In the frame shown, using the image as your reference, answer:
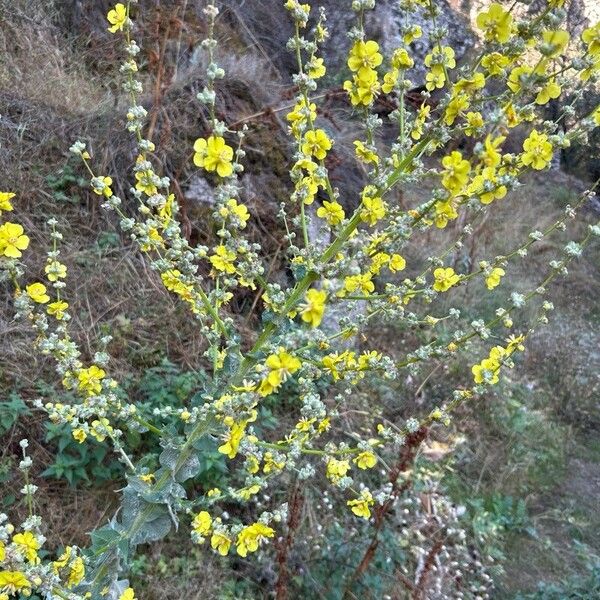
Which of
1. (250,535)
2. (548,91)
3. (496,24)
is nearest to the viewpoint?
(496,24)

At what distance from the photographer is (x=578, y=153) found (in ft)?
36.0

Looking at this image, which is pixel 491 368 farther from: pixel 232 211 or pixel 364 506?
pixel 232 211

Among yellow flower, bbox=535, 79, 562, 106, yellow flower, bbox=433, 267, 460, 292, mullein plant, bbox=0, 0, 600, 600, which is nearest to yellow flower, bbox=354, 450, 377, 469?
mullein plant, bbox=0, 0, 600, 600

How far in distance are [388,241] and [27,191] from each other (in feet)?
10.3

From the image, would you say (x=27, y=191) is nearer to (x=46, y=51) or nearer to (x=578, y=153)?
(x=46, y=51)

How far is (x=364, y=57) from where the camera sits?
1255 mm

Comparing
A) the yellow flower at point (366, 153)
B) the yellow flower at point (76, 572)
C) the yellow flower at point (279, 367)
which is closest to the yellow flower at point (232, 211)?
the yellow flower at point (366, 153)

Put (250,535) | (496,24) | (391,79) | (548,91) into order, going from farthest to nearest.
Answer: (250,535)
(391,79)
(548,91)
(496,24)

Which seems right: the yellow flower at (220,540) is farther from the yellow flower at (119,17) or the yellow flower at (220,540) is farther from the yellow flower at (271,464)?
the yellow flower at (119,17)

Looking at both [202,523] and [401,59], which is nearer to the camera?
[401,59]

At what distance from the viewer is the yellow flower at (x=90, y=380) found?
153 centimetres

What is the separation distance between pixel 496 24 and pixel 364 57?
0.91 ft

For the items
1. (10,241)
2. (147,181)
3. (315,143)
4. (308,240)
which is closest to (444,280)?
(308,240)

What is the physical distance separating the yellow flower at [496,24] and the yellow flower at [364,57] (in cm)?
24
